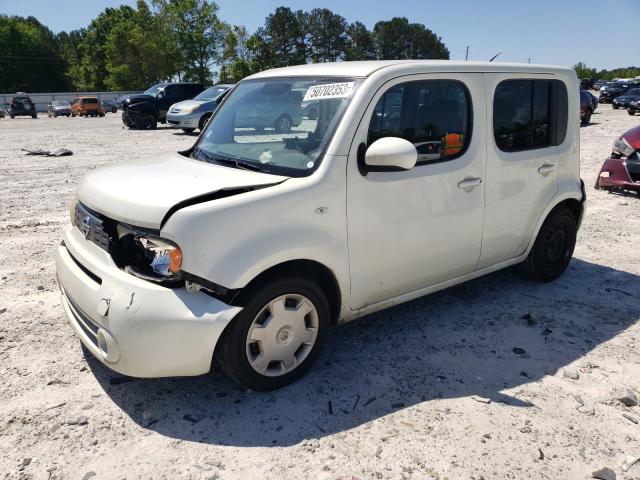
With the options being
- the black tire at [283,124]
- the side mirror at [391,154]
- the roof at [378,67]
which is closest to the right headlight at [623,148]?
the roof at [378,67]

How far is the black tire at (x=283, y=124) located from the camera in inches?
133

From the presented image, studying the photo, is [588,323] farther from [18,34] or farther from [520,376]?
[18,34]

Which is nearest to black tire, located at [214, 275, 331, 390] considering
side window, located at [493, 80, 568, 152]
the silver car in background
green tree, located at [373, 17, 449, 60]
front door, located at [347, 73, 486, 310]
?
front door, located at [347, 73, 486, 310]

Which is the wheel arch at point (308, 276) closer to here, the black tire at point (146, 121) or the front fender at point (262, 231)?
the front fender at point (262, 231)

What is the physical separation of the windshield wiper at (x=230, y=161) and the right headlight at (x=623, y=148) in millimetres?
6869

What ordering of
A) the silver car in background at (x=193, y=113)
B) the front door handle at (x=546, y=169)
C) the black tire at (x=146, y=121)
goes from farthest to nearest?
1. the black tire at (x=146, y=121)
2. the silver car in background at (x=193, y=113)
3. the front door handle at (x=546, y=169)

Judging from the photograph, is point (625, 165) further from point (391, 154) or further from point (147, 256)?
point (147, 256)

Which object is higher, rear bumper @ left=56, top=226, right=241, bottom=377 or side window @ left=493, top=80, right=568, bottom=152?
side window @ left=493, top=80, right=568, bottom=152

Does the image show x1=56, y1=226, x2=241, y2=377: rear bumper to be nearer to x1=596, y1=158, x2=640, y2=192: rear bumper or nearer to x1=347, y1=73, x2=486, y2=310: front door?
x1=347, y1=73, x2=486, y2=310: front door

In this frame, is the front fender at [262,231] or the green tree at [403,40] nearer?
the front fender at [262,231]

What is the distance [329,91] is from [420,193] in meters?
0.90

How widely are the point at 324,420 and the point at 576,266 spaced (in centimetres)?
365

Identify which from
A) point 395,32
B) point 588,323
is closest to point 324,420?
point 588,323

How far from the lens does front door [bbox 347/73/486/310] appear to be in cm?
316
